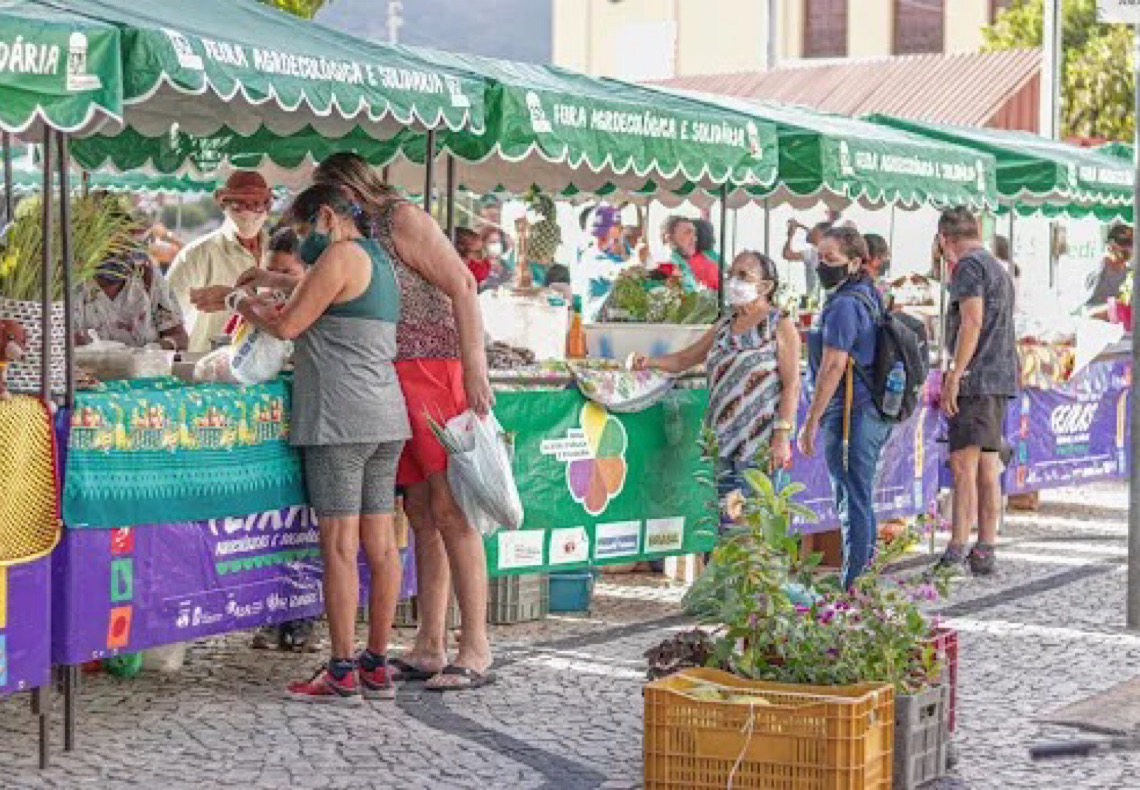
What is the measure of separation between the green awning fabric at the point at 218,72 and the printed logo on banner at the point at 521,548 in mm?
1871

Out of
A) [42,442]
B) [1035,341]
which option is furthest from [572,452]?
[1035,341]

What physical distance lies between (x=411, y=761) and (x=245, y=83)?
235 centimetres

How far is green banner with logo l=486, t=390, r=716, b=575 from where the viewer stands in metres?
10.2

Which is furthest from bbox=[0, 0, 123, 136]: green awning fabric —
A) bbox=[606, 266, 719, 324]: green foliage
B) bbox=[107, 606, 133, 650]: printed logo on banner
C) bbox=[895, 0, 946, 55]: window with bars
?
bbox=[895, 0, 946, 55]: window with bars

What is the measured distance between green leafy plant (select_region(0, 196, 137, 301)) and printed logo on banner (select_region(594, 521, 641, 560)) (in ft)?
10.3

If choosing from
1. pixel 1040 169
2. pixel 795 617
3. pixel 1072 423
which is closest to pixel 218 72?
pixel 795 617

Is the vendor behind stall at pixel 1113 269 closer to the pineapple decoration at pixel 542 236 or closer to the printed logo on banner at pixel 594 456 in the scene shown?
the pineapple decoration at pixel 542 236

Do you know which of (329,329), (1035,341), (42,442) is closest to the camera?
(42,442)

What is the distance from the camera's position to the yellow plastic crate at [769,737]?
6.46 meters

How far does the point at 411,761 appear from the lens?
7.50 m

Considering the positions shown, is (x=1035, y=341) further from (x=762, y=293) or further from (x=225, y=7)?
(x=225, y=7)

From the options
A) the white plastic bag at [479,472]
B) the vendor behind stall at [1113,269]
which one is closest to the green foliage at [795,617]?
the white plastic bag at [479,472]

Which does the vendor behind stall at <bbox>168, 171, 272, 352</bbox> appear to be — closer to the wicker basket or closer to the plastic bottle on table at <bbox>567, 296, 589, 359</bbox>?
the plastic bottle on table at <bbox>567, 296, 589, 359</bbox>

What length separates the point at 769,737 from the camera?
652 centimetres
